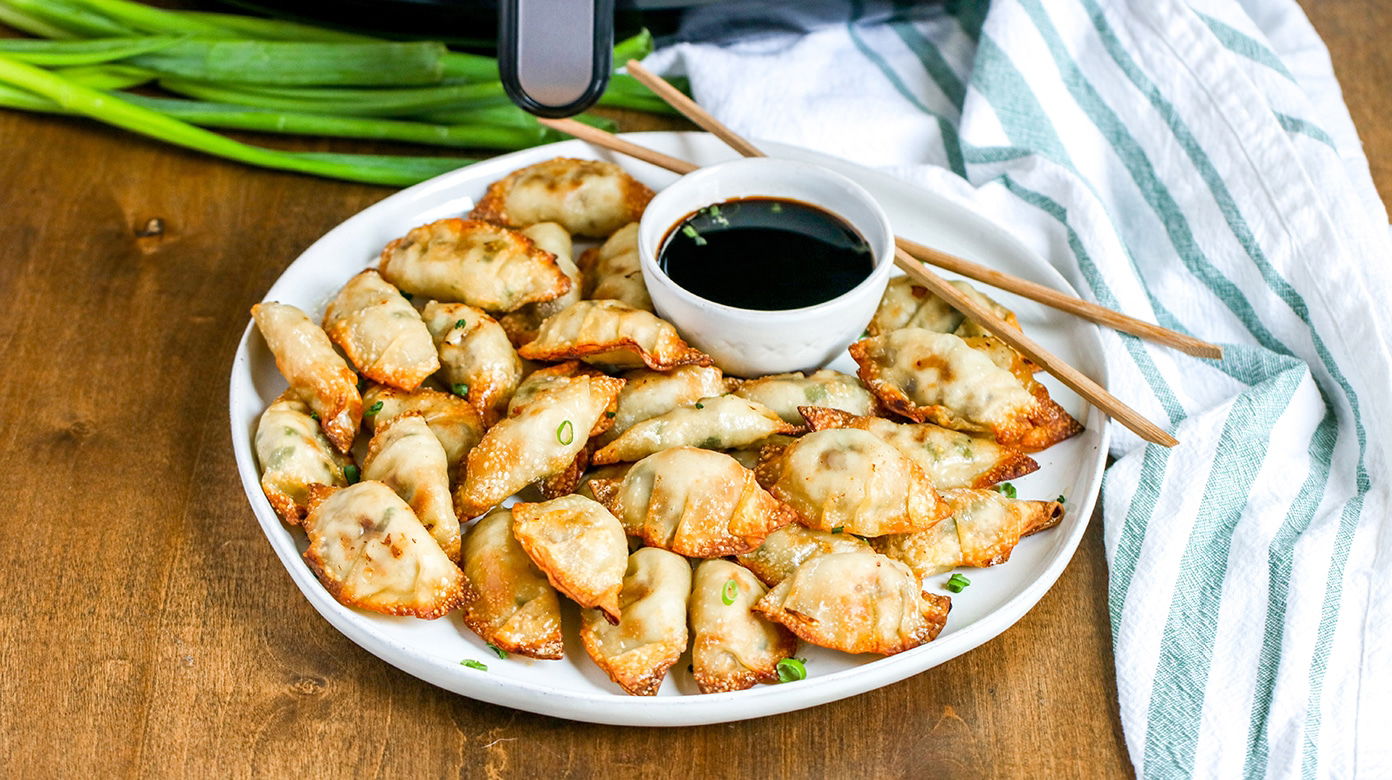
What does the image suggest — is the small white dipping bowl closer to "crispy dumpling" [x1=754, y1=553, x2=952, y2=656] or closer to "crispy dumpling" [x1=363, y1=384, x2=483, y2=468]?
"crispy dumpling" [x1=363, y1=384, x2=483, y2=468]

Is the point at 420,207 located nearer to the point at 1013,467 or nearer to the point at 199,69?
the point at 199,69

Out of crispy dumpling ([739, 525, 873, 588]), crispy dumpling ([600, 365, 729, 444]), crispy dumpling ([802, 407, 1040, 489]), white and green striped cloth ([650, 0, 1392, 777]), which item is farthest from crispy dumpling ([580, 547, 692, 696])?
white and green striped cloth ([650, 0, 1392, 777])

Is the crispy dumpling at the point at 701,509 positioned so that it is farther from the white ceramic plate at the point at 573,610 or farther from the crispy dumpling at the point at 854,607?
the white ceramic plate at the point at 573,610

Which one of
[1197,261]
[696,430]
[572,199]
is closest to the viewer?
[696,430]

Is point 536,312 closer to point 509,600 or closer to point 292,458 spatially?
point 292,458

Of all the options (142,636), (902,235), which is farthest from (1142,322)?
(142,636)

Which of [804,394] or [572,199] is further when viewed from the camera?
[572,199]

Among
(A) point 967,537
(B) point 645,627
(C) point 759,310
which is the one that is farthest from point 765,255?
(B) point 645,627
